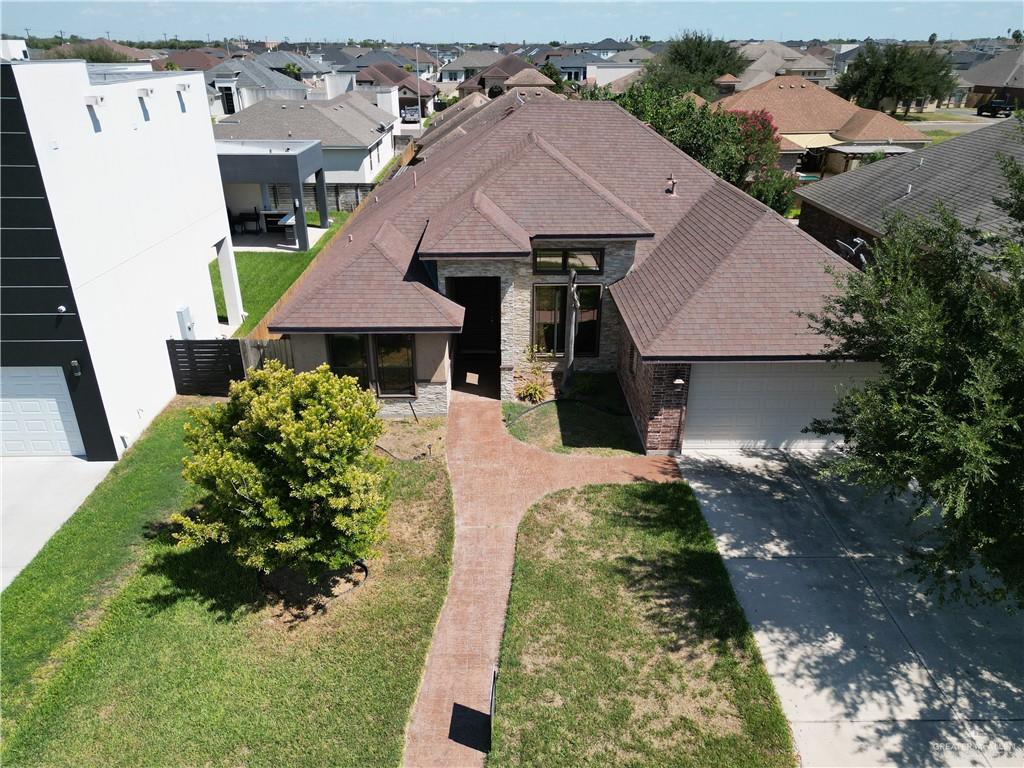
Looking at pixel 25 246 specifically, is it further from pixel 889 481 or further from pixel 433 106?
pixel 433 106

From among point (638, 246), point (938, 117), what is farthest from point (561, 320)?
point (938, 117)

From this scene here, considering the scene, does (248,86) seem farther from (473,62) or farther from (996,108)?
(996,108)

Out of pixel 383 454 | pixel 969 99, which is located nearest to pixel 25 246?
pixel 383 454

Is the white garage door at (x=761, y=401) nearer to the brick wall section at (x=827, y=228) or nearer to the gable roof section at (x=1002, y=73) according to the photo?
the brick wall section at (x=827, y=228)

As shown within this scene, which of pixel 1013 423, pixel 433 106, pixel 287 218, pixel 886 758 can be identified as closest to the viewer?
pixel 1013 423

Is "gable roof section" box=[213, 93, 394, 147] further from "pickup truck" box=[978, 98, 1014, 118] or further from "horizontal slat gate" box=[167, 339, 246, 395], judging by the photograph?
"pickup truck" box=[978, 98, 1014, 118]

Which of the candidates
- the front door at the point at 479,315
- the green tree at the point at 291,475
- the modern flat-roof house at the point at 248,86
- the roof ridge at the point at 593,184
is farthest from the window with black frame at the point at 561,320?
the modern flat-roof house at the point at 248,86
